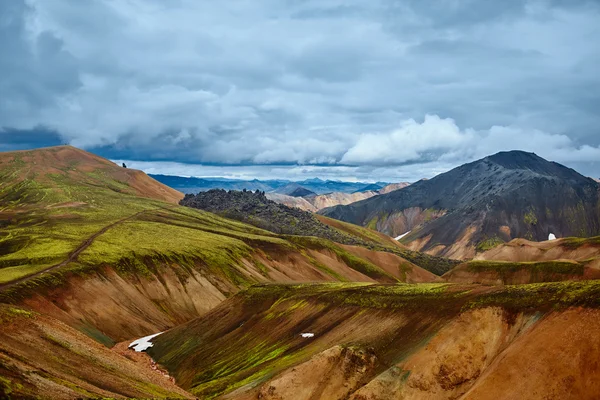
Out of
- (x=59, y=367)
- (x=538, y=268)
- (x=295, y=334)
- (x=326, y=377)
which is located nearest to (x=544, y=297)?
(x=326, y=377)

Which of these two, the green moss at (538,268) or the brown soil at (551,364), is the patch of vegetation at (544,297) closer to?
the brown soil at (551,364)

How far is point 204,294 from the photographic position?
507 feet

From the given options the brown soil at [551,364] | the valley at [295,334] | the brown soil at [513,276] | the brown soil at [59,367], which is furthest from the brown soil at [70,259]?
the brown soil at [513,276]

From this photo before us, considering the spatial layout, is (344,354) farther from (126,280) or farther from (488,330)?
(126,280)

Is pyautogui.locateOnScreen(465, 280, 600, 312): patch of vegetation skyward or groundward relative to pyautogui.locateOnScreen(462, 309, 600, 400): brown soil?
skyward

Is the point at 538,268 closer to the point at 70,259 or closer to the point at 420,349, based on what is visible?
the point at 420,349

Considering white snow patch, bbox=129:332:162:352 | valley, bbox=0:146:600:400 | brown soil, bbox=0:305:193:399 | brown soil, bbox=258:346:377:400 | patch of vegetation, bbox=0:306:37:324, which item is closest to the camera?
brown soil, bbox=0:305:193:399

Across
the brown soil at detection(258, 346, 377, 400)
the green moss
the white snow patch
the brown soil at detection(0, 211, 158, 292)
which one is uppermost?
the brown soil at detection(0, 211, 158, 292)

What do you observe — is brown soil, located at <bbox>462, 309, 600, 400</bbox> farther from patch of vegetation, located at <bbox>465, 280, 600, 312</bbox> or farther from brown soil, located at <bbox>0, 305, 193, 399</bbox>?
brown soil, located at <bbox>0, 305, 193, 399</bbox>

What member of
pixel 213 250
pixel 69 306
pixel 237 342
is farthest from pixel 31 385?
pixel 213 250

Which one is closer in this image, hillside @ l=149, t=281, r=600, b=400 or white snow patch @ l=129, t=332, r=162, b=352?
hillside @ l=149, t=281, r=600, b=400

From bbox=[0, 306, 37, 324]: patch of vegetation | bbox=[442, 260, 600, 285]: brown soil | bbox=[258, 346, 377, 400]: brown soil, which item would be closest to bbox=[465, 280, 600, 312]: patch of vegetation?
bbox=[258, 346, 377, 400]: brown soil

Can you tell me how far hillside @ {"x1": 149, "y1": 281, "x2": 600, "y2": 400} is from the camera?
49.9m

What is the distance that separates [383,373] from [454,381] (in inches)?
330
